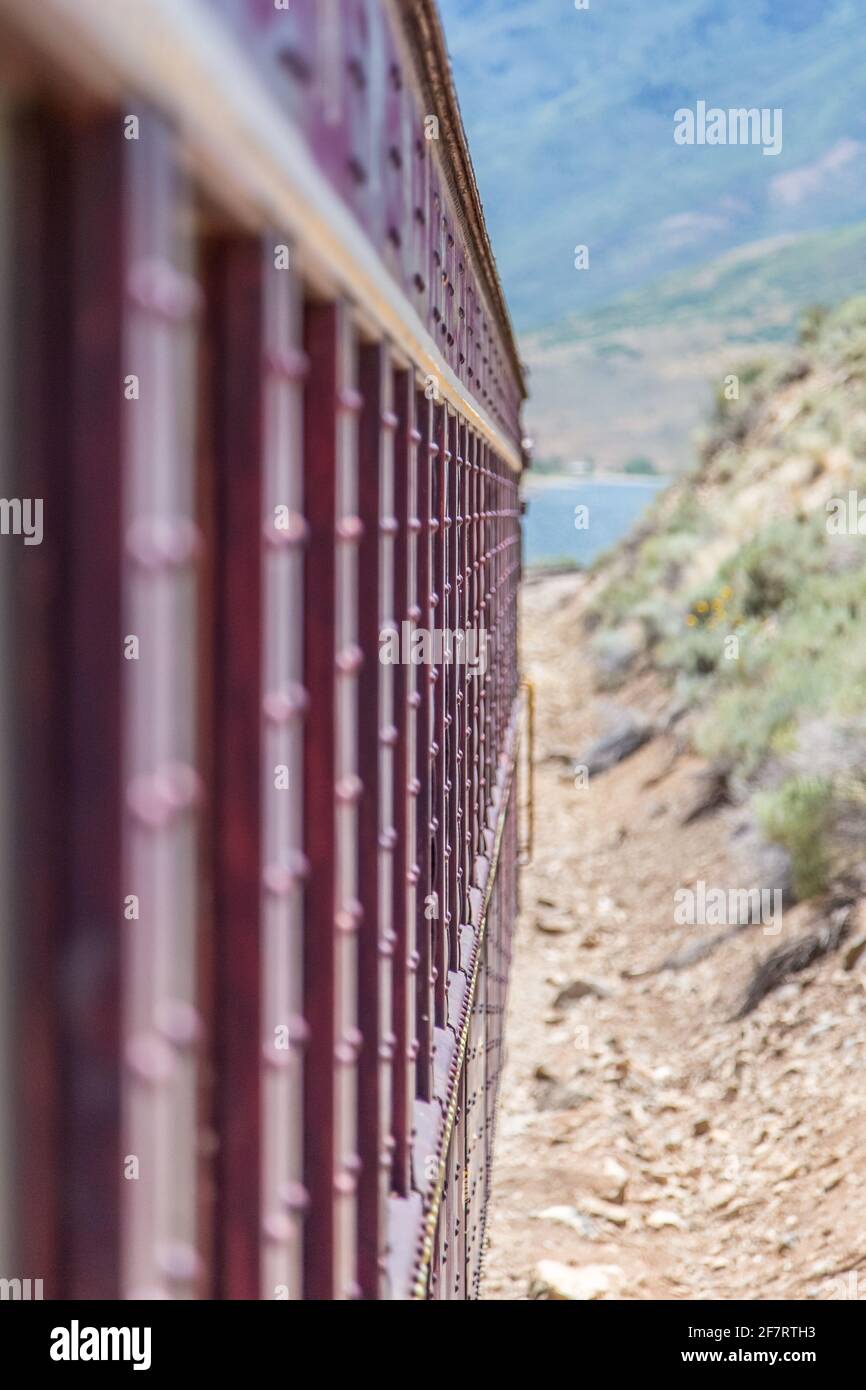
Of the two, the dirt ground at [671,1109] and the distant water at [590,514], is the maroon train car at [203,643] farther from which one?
the distant water at [590,514]

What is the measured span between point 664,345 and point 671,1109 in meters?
134

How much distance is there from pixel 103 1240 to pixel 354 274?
5.53 ft

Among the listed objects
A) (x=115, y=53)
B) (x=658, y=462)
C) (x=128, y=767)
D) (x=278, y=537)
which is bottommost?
(x=128, y=767)

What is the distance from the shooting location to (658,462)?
122m

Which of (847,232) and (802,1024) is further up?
(847,232)

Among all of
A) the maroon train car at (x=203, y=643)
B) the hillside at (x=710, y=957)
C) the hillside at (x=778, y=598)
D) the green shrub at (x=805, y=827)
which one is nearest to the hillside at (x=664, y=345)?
the hillside at (x=778, y=598)

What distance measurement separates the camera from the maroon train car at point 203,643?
1546mm

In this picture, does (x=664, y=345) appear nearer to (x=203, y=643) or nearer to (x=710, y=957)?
(x=710, y=957)

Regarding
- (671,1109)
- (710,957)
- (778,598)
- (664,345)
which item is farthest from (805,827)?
(664,345)

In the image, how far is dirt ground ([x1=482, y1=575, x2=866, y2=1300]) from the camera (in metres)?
7.82
